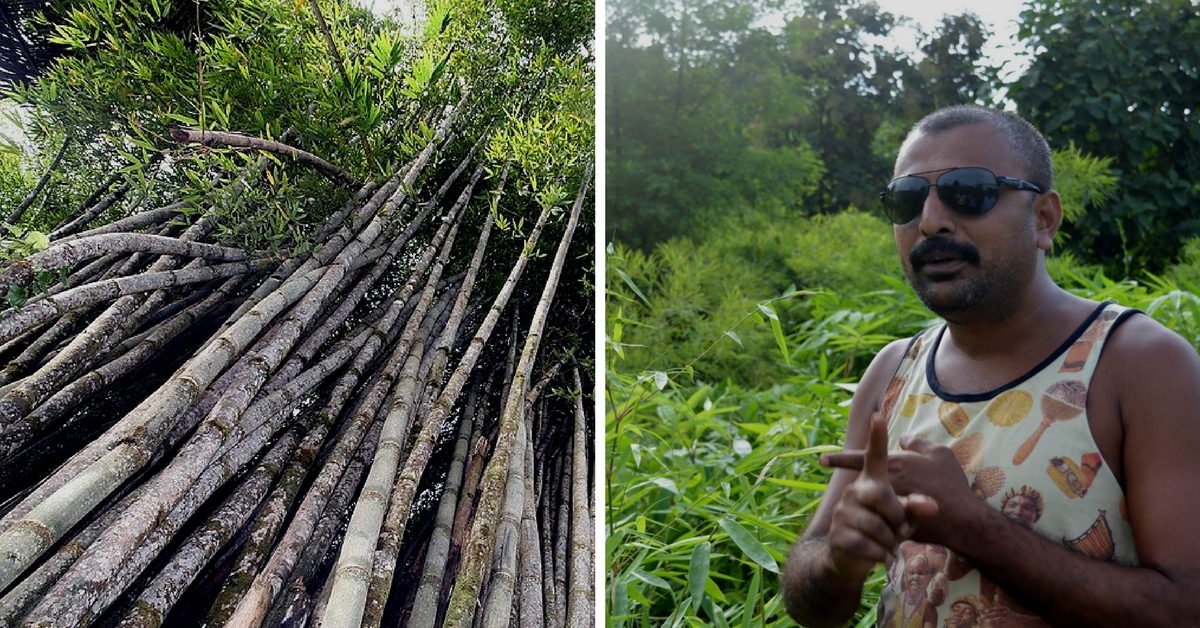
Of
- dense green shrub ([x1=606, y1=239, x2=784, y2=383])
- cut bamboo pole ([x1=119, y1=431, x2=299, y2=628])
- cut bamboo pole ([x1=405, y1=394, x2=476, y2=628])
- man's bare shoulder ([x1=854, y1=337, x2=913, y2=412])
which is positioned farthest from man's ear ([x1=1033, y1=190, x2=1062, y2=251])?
dense green shrub ([x1=606, y1=239, x2=784, y2=383])

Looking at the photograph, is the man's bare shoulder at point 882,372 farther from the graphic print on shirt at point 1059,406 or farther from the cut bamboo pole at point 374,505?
the cut bamboo pole at point 374,505

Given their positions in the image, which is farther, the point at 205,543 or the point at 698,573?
the point at 698,573

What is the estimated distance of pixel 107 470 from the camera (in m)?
0.93

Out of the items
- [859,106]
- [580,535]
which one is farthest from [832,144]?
[580,535]

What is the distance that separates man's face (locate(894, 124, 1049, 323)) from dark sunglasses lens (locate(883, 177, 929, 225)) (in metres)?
0.01

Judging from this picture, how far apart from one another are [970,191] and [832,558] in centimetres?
44

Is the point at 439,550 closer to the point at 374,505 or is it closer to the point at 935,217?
the point at 374,505

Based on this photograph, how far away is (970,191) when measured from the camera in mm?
976

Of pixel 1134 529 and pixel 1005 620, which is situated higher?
pixel 1134 529

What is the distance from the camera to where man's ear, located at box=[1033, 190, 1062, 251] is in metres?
0.99

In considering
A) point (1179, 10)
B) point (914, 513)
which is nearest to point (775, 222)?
point (1179, 10)

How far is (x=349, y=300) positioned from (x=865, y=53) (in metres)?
3.98

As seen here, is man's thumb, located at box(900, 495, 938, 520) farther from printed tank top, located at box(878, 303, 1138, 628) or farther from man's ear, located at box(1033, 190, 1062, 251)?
man's ear, located at box(1033, 190, 1062, 251)

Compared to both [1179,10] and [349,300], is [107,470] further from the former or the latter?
[1179,10]
